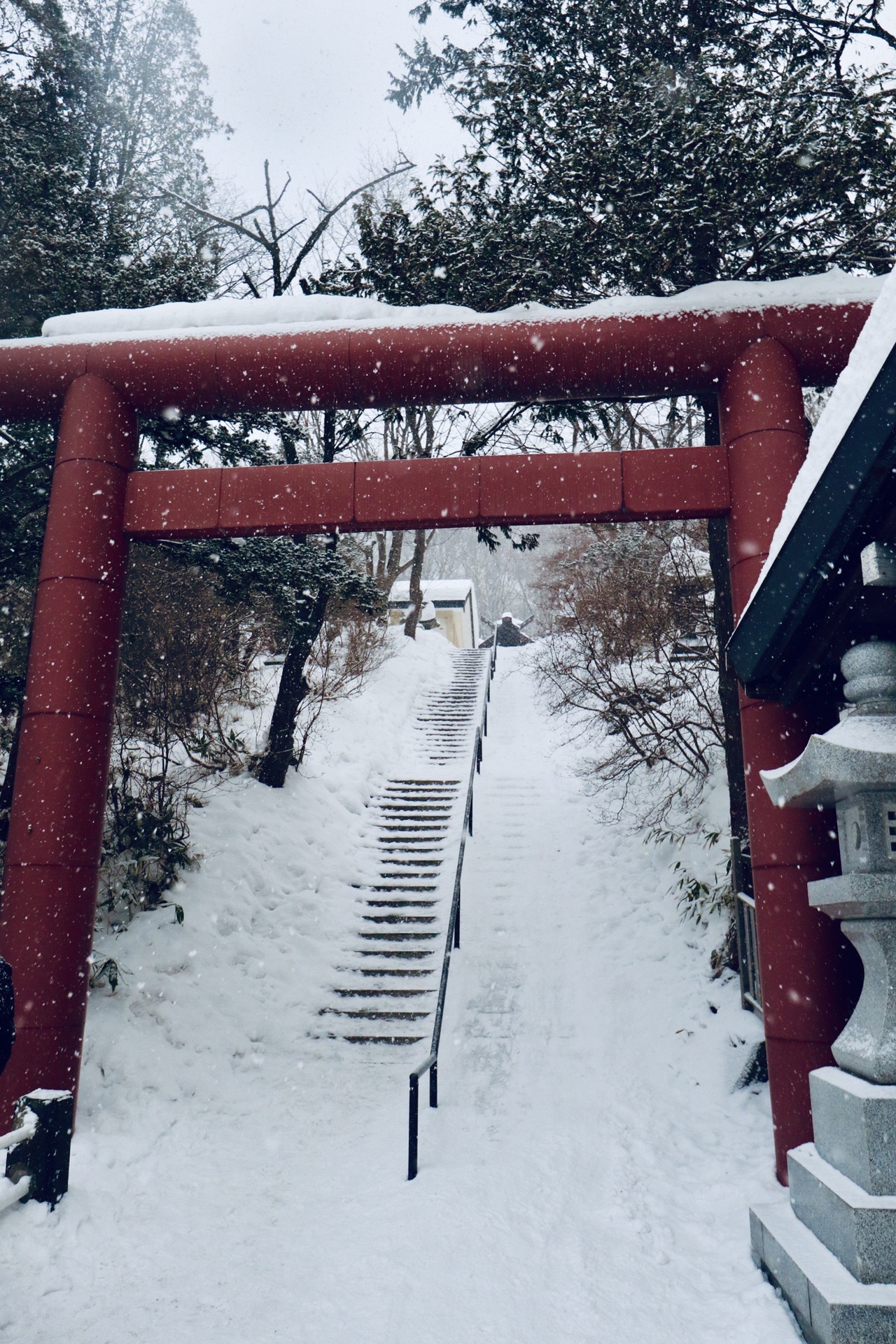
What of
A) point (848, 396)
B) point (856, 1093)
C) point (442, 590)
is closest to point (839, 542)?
point (848, 396)

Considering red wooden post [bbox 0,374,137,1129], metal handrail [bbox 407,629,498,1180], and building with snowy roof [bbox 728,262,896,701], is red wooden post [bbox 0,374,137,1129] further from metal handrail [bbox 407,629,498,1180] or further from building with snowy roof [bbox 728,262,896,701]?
building with snowy roof [bbox 728,262,896,701]

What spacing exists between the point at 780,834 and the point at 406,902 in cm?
588

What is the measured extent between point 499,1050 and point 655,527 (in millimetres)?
7448

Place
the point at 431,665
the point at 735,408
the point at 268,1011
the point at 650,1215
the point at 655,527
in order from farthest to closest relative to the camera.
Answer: the point at 431,665 → the point at 655,527 → the point at 268,1011 → the point at 735,408 → the point at 650,1215

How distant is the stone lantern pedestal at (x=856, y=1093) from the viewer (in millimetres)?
3320

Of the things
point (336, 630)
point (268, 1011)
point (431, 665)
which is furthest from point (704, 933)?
point (431, 665)

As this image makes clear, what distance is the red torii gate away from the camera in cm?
524

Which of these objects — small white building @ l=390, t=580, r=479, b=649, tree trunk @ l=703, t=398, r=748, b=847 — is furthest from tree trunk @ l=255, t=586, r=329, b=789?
small white building @ l=390, t=580, r=479, b=649

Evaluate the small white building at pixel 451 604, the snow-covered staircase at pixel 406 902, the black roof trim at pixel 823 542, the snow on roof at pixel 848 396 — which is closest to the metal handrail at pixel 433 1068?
the snow-covered staircase at pixel 406 902

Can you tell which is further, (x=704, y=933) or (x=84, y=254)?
(x=704, y=933)

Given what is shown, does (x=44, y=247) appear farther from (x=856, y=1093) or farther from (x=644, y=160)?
(x=856, y=1093)

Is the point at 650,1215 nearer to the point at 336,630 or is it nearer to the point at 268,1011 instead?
the point at 268,1011

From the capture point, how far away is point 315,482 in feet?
18.7

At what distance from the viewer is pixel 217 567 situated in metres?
8.65
